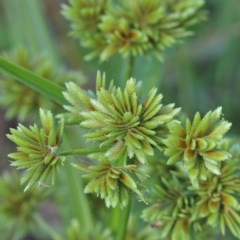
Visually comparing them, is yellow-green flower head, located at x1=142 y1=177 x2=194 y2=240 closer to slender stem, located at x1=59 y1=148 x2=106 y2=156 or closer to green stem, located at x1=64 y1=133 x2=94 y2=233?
slender stem, located at x1=59 y1=148 x2=106 y2=156

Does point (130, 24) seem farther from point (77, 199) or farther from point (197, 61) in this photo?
point (197, 61)

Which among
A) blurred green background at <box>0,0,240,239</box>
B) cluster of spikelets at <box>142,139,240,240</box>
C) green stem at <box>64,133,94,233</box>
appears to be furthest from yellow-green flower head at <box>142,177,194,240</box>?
blurred green background at <box>0,0,240,239</box>

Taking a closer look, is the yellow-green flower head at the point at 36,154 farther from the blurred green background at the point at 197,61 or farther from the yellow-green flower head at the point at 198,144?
the blurred green background at the point at 197,61

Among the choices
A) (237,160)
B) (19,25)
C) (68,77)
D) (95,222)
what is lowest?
(95,222)

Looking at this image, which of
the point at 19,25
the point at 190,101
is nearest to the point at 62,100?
the point at 19,25

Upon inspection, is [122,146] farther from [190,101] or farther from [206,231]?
[190,101]

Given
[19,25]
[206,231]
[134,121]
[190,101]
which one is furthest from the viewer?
[190,101]
